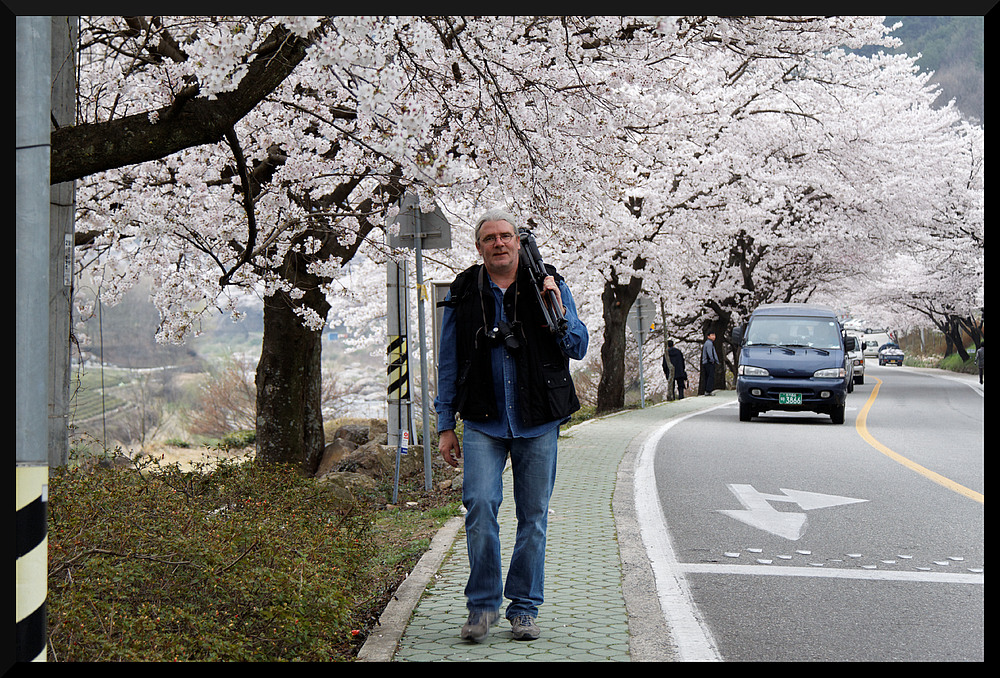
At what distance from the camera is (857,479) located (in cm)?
1046

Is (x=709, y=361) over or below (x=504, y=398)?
below

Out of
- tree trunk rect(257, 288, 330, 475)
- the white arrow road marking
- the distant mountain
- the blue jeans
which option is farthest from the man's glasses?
the distant mountain

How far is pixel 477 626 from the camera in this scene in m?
4.59

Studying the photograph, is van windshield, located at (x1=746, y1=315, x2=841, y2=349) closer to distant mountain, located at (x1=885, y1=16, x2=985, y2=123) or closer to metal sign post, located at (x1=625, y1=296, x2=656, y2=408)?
metal sign post, located at (x1=625, y1=296, x2=656, y2=408)

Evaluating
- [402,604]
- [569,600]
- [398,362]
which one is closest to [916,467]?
[398,362]

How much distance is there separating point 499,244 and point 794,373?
14.3 meters

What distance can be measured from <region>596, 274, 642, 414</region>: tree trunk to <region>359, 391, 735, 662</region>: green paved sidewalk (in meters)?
14.1

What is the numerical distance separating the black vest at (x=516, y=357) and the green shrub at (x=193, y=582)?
124cm

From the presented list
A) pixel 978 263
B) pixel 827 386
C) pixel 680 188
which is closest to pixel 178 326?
pixel 827 386

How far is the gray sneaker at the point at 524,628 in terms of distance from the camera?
4.62 m

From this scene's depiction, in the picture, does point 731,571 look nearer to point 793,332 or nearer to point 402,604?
point 402,604

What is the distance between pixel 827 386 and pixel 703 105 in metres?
7.10

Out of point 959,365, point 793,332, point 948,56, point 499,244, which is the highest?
point 948,56

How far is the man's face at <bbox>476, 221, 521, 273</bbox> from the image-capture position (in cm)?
472
